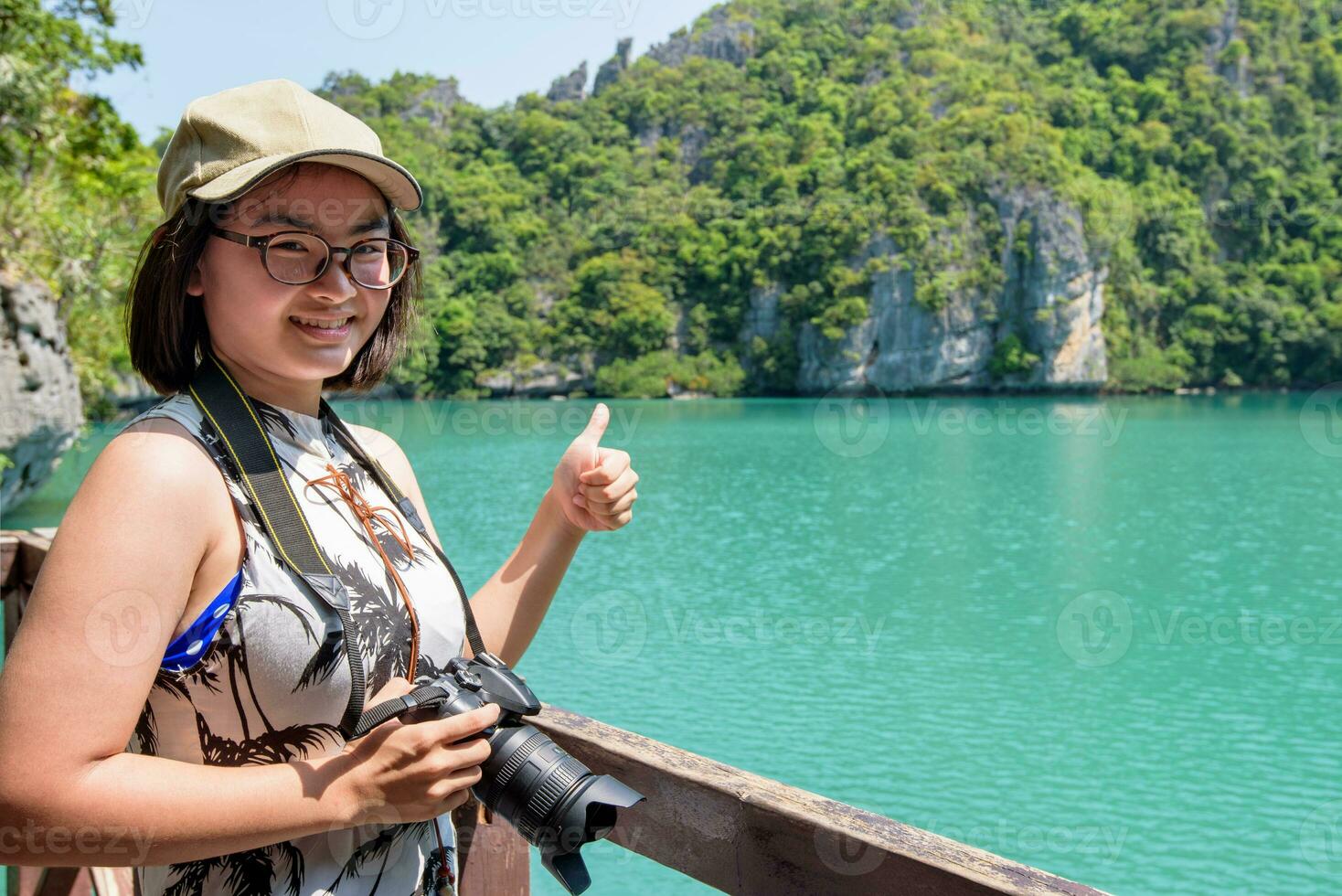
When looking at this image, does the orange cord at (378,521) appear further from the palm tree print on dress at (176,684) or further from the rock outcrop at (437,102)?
the rock outcrop at (437,102)

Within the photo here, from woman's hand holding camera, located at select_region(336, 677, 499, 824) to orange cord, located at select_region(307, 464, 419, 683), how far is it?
0.14 meters

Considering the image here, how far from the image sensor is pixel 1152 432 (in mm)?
31438

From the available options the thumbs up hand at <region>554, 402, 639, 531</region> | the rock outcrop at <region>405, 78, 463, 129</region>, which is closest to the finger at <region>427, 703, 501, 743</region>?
the thumbs up hand at <region>554, 402, 639, 531</region>

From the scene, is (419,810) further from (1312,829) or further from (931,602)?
(931,602)

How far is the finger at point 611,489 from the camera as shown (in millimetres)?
1333

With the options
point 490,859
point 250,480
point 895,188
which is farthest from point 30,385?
point 895,188

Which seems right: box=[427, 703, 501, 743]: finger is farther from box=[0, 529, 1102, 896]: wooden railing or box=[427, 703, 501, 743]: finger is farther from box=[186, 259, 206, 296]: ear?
box=[186, 259, 206, 296]: ear

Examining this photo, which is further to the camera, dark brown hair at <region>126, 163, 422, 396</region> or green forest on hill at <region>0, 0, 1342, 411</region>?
green forest on hill at <region>0, 0, 1342, 411</region>

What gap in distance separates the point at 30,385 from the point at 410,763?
11.6 metres

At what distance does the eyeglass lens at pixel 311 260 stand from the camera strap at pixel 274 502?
0.12 m

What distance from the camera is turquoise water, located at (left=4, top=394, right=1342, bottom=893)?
264 inches

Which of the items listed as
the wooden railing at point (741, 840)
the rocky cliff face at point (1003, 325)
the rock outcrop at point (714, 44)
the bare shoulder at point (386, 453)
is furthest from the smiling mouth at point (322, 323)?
the rock outcrop at point (714, 44)

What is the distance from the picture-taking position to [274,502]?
3.25ft

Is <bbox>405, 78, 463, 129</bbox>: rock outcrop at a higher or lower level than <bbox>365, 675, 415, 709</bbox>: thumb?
Answer: higher
